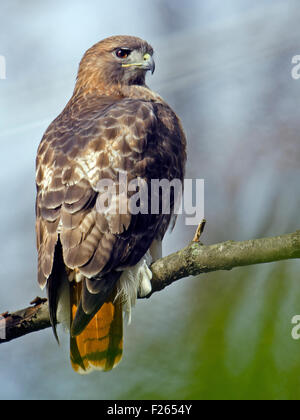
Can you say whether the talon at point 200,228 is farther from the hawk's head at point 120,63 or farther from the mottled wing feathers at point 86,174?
the hawk's head at point 120,63

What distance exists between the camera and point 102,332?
11.3 feet

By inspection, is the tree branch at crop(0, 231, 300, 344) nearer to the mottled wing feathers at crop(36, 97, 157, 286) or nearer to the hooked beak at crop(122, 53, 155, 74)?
the mottled wing feathers at crop(36, 97, 157, 286)

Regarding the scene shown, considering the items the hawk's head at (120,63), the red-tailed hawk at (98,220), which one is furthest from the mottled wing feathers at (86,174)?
the hawk's head at (120,63)

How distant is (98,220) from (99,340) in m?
0.66

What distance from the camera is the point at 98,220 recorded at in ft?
11.4

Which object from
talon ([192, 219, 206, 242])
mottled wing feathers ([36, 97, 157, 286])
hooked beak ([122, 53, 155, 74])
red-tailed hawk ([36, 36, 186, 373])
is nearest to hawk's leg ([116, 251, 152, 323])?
red-tailed hawk ([36, 36, 186, 373])

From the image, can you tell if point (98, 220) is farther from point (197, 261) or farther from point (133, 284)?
point (197, 261)

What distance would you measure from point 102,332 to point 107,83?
208cm

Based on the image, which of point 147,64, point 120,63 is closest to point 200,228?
point 147,64

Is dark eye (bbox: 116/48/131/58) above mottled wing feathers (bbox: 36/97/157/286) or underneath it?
above

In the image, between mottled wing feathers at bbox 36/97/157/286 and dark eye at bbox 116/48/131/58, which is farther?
dark eye at bbox 116/48/131/58

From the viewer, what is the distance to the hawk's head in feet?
→ 15.5

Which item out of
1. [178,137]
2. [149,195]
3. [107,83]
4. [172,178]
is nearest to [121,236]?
[149,195]

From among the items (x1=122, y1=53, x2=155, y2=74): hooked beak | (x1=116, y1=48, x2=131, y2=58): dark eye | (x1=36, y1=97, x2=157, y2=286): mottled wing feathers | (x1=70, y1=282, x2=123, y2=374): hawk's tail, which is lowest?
(x1=70, y1=282, x2=123, y2=374): hawk's tail
